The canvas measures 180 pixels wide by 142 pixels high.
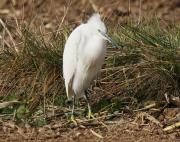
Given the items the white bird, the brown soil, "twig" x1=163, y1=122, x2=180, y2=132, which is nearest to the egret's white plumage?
the white bird

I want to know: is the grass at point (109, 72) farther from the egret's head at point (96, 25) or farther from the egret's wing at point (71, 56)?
the egret's head at point (96, 25)

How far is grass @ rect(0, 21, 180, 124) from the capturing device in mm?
6180

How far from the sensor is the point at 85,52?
5.73 meters

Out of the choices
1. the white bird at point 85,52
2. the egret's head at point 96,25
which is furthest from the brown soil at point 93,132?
the egret's head at point 96,25

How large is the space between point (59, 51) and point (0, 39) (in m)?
1.11

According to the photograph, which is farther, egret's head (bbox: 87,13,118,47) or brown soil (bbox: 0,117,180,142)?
egret's head (bbox: 87,13,118,47)

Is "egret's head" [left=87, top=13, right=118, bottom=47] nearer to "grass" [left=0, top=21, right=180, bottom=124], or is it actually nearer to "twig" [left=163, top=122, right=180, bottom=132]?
"grass" [left=0, top=21, right=180, bottom=124]

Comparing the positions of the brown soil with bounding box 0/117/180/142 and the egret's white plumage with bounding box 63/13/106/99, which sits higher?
the egret's white plumage with bounding box 63/13/106/99

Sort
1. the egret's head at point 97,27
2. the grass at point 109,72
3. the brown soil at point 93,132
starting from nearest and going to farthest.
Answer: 1. the brown soil at point 93,132
2. the egret's head at point 97,27
3. the grass at point 109,72

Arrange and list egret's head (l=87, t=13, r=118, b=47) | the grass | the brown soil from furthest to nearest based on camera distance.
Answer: the grass, egret's head (l=87, t=13, r=118, b=47), the brown soil

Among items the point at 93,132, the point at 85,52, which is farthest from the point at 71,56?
the point at 93,132

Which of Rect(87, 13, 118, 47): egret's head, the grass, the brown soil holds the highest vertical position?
Rect(87, 13, 118, 47): egret's head

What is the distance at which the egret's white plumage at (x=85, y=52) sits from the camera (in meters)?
5.68

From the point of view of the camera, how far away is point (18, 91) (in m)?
6.51
